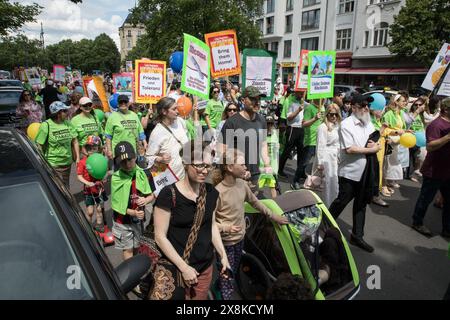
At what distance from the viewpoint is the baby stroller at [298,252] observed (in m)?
2.68

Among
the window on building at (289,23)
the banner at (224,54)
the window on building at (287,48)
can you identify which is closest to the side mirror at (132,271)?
the banner at (224,54)

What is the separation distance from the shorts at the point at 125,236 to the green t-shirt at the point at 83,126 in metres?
2.35

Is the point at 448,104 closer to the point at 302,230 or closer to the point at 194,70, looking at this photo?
the point at 302,230

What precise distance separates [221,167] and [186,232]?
0.71m

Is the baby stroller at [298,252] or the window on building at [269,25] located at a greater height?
the window on building at [269,25]

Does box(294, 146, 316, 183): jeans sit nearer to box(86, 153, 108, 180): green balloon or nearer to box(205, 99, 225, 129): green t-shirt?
box(205, 99, 225, 129): green t-shirt

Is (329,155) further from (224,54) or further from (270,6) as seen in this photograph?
(270,6)

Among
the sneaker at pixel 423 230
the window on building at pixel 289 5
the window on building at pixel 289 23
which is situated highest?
the window on building at pixel 289 5

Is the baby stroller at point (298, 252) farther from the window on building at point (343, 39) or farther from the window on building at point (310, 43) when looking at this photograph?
the window on building at point (310, 43)

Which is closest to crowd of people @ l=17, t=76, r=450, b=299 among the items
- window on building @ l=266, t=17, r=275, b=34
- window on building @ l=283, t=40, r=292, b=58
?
window on building @ l=283, t=40, r=292, b=58

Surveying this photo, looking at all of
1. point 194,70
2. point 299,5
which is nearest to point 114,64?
point 299,5

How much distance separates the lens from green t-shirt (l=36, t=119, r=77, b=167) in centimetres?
467

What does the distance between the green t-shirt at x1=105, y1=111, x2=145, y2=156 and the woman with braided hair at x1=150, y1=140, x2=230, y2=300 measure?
327 cm

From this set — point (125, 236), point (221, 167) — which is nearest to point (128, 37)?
point (125, 236)
